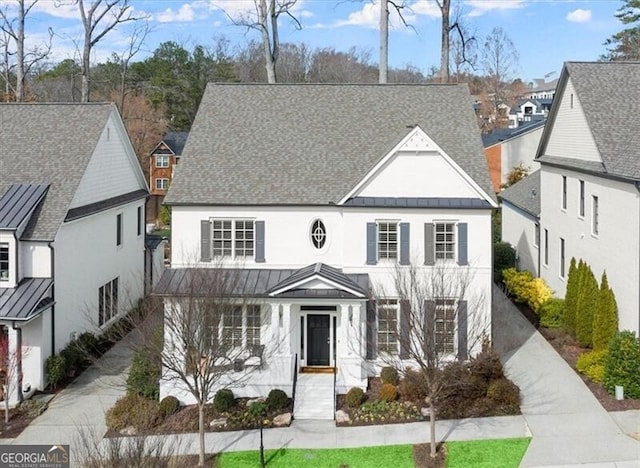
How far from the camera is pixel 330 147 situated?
22.0m

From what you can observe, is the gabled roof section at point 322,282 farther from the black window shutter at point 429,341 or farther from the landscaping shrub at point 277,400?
the black window shutter at point 429,341

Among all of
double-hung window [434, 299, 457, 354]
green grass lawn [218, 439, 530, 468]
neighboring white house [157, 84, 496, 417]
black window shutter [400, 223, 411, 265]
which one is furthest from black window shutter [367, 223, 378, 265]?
green grass lawn [218, 439, 530, 468]

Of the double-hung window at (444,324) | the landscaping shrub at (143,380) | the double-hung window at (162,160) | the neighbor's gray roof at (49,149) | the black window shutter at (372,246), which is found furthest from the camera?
the double-hung window at (162,160)

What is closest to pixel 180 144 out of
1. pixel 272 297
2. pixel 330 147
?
pixel 330 147

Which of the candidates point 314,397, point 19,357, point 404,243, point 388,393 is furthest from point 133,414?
point 404,243

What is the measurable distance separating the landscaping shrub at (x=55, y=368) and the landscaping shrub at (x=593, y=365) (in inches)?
635

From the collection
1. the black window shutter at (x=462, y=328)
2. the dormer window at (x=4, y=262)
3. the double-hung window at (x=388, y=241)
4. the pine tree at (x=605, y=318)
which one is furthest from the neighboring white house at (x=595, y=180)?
the dormer window at (x=4, y=262)

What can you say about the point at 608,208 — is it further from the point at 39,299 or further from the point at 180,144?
the point at 180,144

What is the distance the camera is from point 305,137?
22422 mm

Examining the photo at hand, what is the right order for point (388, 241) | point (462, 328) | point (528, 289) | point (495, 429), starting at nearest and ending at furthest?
point (495, 429), point (462, 328), point (388, 241), point (528, 289)

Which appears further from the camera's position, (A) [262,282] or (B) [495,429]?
(A) [262,282]

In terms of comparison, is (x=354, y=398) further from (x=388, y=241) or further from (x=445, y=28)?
(x=445, y=28)

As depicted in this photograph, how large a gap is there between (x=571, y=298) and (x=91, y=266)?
17.6m

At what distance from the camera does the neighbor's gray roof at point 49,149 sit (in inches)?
819
